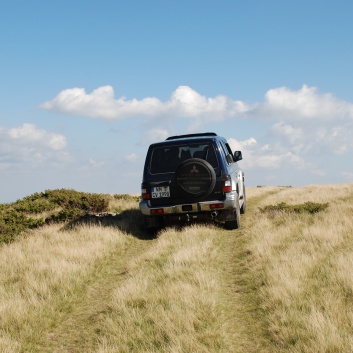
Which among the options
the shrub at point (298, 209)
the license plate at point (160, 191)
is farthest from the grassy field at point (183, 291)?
the shrub at point (298, 209)

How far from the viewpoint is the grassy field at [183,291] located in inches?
174

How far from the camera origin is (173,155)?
10336mm

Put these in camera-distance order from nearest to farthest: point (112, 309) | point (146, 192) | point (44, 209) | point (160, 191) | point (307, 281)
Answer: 1. point (112, 309)
2. point (307, 281)
3. point (160, 191)
4. point (146, 192)
5. point (44, 209)

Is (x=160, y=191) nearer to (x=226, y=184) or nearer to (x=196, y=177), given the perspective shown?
(x=196, y=177)

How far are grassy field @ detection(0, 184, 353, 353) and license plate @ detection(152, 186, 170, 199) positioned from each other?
948 mm

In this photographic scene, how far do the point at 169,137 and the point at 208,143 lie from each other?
1675mm

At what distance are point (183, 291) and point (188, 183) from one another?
4420 mm

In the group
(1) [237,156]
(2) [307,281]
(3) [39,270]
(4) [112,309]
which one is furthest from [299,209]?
(4) [112,309]

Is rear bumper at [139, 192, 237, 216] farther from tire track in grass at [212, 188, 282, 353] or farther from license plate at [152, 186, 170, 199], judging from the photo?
tire track in grass at [212, 188, 282, 353]

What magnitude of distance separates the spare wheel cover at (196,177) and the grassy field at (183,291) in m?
1.04

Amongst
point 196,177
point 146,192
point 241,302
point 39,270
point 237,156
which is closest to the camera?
point 241,302

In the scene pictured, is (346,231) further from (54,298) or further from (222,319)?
(54,298)

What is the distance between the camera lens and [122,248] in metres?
9.26

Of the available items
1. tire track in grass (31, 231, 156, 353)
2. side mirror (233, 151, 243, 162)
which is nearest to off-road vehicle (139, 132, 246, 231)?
side mirror (233, 151, 243, 162)
